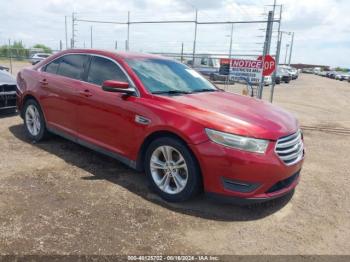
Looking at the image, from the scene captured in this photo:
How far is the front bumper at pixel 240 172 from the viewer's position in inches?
134

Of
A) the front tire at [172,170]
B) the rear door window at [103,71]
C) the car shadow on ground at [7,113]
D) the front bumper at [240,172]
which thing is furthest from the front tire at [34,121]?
the front bumper at [240,172]

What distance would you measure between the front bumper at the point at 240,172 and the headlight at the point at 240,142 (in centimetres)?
4

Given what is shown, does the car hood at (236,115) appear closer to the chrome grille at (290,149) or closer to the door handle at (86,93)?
the chrome grille at (290,149)

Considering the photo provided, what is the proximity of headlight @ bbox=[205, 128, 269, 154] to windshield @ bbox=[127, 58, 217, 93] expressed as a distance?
1.13 metres

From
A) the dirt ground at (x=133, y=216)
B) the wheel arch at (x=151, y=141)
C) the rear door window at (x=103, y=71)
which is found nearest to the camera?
the dirt ground at (x=133, y=216)

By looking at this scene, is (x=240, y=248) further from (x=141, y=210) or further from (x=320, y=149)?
(x=320, y=149)

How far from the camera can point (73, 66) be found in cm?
515

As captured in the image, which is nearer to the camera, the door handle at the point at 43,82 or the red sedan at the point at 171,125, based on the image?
the red sedan at the point at 171,125

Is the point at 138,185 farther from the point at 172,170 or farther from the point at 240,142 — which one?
the point at 240,142

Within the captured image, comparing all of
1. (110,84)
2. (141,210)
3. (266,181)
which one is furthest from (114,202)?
(266,181)

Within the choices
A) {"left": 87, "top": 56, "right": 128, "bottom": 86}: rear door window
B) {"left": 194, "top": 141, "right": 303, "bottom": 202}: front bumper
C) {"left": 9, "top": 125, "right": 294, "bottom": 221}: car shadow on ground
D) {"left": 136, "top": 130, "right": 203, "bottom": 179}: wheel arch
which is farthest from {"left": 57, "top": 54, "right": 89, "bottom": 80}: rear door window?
{"left": 194, "top": 141, "right": 303, "bottom": 202}: front bumper

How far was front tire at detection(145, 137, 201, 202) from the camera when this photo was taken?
365 cm

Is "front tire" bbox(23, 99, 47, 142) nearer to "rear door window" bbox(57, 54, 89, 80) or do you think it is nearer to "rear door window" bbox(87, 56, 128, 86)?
"rear door window" bbox(57, 54, 89, 80)

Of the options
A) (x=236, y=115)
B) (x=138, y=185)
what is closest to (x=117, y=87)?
(x=138, y=185)
